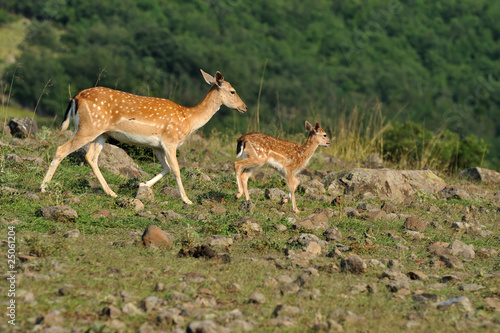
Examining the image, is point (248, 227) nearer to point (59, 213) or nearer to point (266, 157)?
point (59, 213)

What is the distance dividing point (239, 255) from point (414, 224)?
10.4ft

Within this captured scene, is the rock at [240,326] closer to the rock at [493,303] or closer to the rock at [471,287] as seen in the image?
the rock at [493,303]

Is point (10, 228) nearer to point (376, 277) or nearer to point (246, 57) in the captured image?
point (376, 277)

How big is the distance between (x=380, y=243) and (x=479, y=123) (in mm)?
74397

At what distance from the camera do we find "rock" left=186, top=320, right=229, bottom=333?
5148 mm

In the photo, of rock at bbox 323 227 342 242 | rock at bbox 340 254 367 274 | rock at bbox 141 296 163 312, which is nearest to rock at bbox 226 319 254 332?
rock at bbox 141 296 163 312

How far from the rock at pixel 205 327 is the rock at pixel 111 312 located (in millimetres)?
639

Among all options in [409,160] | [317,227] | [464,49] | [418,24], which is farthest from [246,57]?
[317,227]

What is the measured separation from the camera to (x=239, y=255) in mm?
7516

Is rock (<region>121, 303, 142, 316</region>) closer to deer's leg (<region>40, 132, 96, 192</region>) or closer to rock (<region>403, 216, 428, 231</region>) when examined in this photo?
deer's leg (<region>40, 132, 96, 192</region>)

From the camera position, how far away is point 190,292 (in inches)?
238

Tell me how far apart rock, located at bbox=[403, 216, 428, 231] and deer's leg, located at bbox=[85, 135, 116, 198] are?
4.40m

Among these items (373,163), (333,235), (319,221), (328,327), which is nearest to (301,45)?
(373,163)

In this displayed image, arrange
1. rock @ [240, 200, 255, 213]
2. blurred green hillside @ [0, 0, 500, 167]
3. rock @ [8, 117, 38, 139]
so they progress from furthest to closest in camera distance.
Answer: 1. blurred green hillside @ [0, 0, 500, 167]
2. rock @ [8, 117, 38, 139]
3. rock @ [240, 200, 255, 213]
